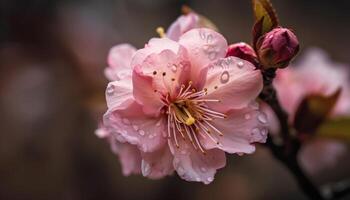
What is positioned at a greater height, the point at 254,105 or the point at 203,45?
the point at 203,45

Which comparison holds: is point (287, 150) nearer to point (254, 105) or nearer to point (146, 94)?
point (254, 105)

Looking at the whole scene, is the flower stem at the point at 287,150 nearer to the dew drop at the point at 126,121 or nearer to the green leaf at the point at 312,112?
the green leaf at the point at 312,112

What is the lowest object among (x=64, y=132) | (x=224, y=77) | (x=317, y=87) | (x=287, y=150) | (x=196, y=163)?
(x=64, y=132)

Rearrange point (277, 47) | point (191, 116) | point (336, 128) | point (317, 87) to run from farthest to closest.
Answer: point (317, 87) < point (336, 128) < point (191, 116) < point (277, 47)

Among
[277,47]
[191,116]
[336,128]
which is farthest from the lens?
[336,128]

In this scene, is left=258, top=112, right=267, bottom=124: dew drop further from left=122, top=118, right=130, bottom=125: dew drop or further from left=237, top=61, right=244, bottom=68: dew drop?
left=122, top=118, right=130, bottom=125: dew drop

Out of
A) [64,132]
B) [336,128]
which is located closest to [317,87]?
[336,128]

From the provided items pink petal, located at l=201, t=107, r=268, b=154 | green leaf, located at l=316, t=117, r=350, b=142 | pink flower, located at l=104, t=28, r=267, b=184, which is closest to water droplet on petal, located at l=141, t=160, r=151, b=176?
pink flower, located at l=104, t=28, r=267, b=184

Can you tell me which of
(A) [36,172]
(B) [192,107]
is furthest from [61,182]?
(B) [192,107]
